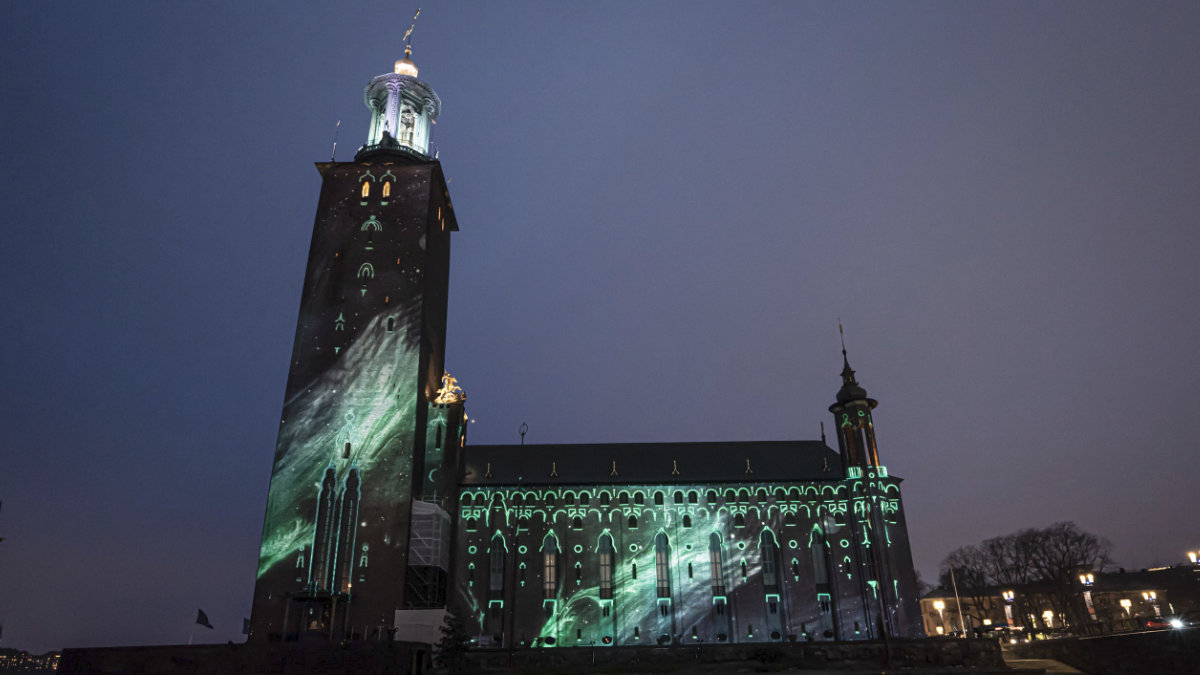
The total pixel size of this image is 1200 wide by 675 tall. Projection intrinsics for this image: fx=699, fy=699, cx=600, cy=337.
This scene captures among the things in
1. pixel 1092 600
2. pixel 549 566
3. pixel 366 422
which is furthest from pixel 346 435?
pixel 1092 600

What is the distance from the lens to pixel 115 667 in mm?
34375

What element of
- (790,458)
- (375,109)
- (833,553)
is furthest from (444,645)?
(375,109)

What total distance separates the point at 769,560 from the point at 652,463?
14037 mm

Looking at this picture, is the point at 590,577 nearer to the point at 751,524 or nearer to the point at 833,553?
the point at 751,524

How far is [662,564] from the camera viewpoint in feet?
201

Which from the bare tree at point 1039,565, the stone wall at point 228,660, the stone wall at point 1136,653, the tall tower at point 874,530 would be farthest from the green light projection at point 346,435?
the bare tree at point 1039,565

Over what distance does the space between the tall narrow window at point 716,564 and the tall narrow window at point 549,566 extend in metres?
13.5

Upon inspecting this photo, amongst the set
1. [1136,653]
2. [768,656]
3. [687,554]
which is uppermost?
[687,554]

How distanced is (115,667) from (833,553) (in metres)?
51.6

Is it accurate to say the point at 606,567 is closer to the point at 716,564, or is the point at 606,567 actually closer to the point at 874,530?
the point at 716,564

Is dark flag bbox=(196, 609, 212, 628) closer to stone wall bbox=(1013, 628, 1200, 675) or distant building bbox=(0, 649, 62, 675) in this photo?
distant building bbox=(0, 649, 62, 675)

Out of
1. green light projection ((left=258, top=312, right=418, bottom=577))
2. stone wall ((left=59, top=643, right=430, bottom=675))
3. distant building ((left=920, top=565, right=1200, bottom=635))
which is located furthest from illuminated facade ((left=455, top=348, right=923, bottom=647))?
distant building ((left=920, top=565, right=1200, bottom=635))

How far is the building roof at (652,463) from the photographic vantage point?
64375mm

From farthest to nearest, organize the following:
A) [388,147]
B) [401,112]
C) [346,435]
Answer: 1. [401,112]
2. [388,147]
3. [346,435]
